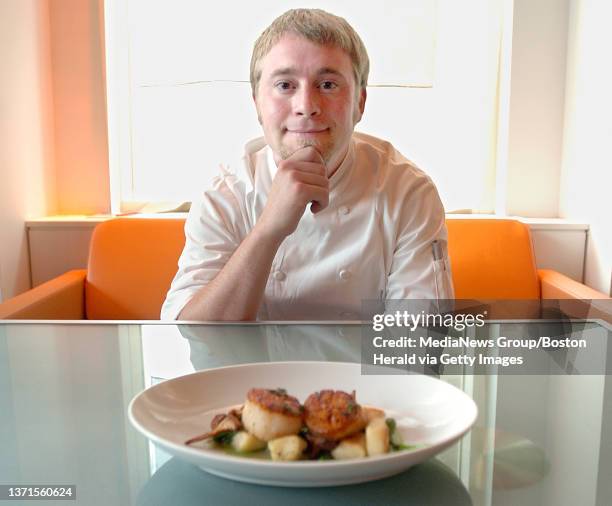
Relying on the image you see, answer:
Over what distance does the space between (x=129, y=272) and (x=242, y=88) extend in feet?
3.03

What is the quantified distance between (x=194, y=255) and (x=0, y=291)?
1042 mm

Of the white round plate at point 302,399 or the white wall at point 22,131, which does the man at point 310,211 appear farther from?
the white wall at point 22,131

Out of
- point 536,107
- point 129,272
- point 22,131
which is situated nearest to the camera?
point 129,272

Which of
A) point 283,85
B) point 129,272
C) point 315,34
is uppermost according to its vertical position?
point 315,34

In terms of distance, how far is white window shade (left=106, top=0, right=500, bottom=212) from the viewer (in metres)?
2.51

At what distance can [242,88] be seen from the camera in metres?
2.55

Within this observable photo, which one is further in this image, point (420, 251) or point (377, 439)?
point (420, 251)

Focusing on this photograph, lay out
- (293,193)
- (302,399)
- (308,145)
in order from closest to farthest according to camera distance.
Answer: (302,399)
(293,193)
(308,145)

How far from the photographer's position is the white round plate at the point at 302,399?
47 centimetres

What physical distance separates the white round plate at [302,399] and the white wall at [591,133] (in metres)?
1.74

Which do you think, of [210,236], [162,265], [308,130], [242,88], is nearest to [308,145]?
[308,130]

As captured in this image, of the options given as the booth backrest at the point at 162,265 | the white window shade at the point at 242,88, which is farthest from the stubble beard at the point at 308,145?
the white window shade at the point at 242,88

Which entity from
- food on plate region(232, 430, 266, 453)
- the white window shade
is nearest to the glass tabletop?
food on plate region(232, 430, 266, 453)

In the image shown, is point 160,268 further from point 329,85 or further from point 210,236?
point 329,85
